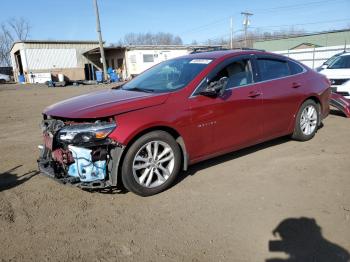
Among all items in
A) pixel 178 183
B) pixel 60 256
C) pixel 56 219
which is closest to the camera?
pixel 60 256

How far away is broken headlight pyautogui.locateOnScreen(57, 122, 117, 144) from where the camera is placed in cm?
378

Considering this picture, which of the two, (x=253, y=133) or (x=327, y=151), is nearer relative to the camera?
(x=253, y=133)

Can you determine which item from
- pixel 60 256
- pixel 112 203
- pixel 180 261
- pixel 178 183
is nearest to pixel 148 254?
pixel 180 261

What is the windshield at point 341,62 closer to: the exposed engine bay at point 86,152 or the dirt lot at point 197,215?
the dirt lot at point 197,215

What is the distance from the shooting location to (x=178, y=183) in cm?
454

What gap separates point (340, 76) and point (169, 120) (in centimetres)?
661

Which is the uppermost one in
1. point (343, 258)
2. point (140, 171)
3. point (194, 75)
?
point (194, 75)

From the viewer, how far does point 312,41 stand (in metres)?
47.3

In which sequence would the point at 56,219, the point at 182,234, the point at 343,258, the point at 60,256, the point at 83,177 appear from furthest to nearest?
the point at 83,177
the point at 56,219
the point at 182,234
the point at 60,256
the point at 343,258

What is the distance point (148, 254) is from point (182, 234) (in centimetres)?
43

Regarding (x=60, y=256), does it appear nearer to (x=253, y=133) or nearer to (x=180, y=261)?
(x=180, y=261)

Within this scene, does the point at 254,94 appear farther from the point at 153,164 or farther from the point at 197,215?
the point at 197,215

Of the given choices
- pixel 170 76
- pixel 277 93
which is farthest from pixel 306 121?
pixel 170 76

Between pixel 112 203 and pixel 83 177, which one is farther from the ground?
pixel 83 177
